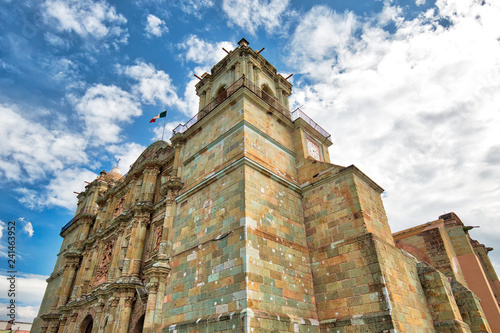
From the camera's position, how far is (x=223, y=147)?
1342cm

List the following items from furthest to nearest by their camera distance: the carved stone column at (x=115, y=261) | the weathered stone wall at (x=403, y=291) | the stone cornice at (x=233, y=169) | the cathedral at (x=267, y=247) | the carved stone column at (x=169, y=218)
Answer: the carved stone column at (x=115, y=261)
the carved stone column at (x=169, y=218)
the stone cornice at (x=233, y=169)
the cathedral at (x=267, y=247)
the weathered stone wall at (x=403, y=291)

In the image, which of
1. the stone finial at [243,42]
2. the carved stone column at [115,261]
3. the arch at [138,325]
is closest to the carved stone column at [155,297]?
the arch at [138,325]

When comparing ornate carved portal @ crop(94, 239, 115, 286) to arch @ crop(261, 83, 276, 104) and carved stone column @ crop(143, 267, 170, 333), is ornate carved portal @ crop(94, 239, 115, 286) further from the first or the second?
arch @ crop(261, 83, 276, 104)

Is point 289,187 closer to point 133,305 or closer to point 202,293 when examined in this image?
point 202,293

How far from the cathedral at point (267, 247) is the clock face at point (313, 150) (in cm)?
8

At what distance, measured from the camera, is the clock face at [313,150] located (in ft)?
50.8

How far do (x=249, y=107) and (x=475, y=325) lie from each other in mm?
11884

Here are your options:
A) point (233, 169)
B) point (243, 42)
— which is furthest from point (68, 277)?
point (243, 42)

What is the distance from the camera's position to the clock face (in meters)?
15.5

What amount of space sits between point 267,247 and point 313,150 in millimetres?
7042

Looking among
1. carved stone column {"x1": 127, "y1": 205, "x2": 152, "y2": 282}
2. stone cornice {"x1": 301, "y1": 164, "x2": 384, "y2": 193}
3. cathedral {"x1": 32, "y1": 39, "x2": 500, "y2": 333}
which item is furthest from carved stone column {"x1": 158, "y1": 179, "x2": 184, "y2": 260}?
stone cornice {"x1": 301, "y1": 164, "x2": 384, "y2": 193}

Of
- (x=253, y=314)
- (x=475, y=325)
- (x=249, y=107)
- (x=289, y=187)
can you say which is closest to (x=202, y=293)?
(x=253, y=314)

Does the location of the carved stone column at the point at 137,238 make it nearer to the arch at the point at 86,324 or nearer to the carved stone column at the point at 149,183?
the carved stone column at the point at 149,183

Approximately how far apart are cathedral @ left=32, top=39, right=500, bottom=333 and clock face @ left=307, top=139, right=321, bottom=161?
8cm
